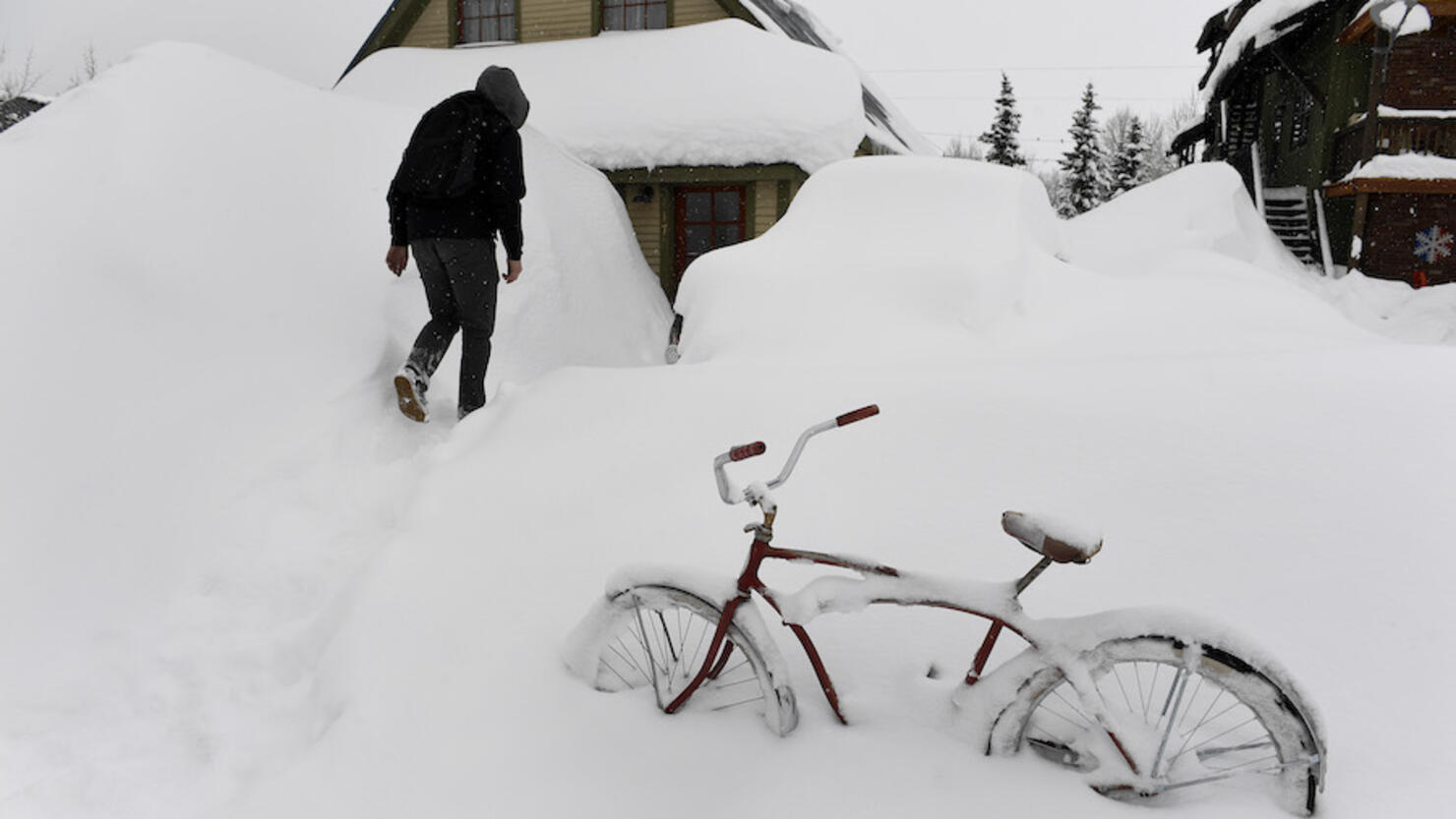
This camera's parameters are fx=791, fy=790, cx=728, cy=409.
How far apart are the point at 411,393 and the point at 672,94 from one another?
25.4ft

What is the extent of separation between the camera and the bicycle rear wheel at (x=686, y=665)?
1.99 meters

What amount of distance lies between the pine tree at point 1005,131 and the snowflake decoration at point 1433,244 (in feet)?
61.4

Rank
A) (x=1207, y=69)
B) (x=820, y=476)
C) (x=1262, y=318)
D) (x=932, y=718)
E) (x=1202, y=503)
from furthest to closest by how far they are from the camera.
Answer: (x=1207, y=69), (x=1262, y=318), (x=820, y=476), (x=1202, y=503), (x=932, y=718)

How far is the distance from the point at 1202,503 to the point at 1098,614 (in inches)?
32.3

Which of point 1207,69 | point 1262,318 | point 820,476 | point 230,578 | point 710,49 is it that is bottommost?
point 230,578

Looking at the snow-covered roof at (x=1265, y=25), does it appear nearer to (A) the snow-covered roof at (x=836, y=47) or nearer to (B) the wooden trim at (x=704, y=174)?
(A) the snow-covered roof at (x=836, y=47)

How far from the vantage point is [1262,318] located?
4590 millimetres

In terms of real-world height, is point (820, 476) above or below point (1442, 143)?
below

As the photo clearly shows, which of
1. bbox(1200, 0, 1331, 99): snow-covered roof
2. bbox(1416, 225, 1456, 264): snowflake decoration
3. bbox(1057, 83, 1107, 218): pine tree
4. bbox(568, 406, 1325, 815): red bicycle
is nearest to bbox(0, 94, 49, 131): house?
bbox(568, 406, 1325, 815): red bicycle

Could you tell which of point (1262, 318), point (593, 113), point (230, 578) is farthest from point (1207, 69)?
point (230, 578)

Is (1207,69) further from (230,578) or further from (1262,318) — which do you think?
(230,578)

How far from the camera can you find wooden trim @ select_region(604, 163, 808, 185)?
10.1 meters

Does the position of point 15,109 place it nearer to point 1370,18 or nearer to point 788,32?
Result: point 788,32

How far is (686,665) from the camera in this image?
227 centimetres
